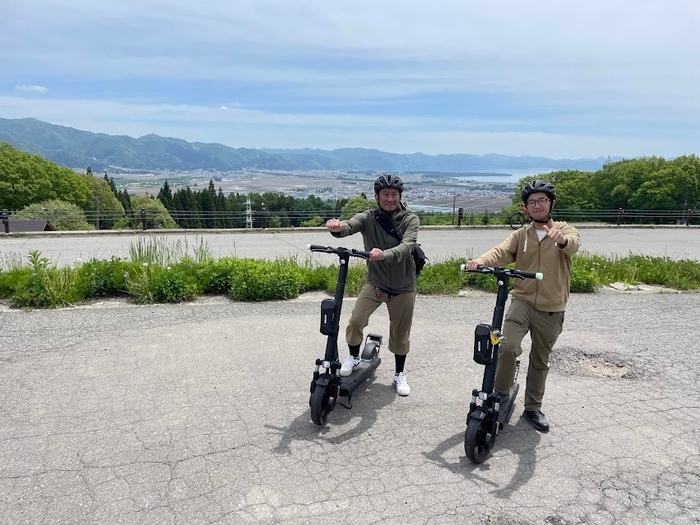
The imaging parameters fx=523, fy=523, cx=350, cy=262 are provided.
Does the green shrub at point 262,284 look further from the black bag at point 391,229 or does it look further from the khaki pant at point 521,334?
Result: the khaki pant at point 521,334

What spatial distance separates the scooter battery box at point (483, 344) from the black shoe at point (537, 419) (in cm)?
105

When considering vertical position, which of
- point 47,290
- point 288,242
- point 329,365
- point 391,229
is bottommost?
point 288,242

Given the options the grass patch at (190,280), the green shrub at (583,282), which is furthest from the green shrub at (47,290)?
the green shrub at (583,282)

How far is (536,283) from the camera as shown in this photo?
4340mm

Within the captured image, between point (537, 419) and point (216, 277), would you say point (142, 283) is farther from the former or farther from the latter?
point (537, 419)

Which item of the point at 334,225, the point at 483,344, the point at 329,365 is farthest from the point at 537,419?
the point at 334,225

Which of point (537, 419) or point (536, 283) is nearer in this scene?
point (536, 283)

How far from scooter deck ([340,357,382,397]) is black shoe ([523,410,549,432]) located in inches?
62.3

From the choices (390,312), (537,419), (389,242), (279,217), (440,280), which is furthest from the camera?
(279,217)

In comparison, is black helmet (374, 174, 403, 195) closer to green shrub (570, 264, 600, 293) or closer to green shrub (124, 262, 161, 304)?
green shrub (124, 262, 161, 304)

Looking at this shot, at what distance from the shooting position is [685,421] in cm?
482

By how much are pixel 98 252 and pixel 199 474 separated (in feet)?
53.0

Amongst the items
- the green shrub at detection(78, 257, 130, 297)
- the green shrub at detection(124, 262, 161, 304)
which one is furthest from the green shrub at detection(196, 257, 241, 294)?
the green shrub at detection(78, 257, 130, 297)

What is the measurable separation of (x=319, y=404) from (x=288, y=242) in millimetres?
17674
